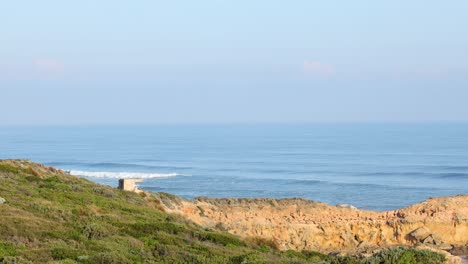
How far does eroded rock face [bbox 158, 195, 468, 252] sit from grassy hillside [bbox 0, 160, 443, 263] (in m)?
6.81

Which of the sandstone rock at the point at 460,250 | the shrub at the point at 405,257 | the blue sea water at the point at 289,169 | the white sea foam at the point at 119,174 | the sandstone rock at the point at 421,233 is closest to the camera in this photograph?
the shrub at the point at 405,257

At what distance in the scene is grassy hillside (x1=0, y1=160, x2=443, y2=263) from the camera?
15.0 meters

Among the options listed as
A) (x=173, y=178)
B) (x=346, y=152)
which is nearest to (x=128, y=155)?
(x=346, y=152)

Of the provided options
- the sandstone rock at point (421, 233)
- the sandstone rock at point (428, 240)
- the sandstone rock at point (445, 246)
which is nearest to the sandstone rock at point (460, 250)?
the sandstone rock at point (445, 246)

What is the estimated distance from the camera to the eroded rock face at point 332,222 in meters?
30.9

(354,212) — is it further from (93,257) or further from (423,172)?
(423,172)

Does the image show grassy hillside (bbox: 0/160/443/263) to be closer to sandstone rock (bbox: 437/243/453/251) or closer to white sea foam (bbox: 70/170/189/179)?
sandstone rock (bbox: 437/243/453/251)

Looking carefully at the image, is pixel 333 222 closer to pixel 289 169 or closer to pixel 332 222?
pixel 332 222

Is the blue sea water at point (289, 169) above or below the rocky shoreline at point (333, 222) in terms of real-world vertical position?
below

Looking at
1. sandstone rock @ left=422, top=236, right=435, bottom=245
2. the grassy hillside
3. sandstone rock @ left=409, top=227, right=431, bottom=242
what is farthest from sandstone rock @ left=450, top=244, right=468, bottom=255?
the grassy hillside

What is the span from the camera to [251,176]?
263ft

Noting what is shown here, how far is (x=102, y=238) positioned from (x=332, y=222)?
54.5 feet

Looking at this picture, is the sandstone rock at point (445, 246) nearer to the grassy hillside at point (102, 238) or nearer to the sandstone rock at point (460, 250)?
the sandstone rock at point (460, 250)

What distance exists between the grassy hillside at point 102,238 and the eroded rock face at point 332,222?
6.81 metres
